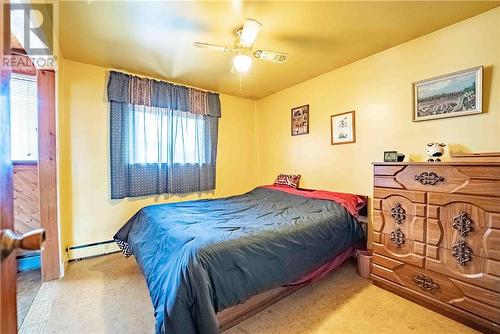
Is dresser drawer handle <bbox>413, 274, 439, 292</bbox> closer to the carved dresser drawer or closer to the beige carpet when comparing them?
the beige carpet

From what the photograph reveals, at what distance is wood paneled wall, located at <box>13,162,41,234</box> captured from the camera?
2588 millimetres

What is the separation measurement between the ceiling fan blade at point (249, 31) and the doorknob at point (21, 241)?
1.85m

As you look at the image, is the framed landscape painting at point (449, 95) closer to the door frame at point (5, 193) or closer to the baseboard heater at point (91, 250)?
the door frame at point (5, 193)

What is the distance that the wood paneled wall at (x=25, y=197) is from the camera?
2.59m

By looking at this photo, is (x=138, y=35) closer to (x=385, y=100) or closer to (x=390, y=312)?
(x=385, y=100)

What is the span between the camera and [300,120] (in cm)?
357

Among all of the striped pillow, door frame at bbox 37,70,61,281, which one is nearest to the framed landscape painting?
the striped pillow

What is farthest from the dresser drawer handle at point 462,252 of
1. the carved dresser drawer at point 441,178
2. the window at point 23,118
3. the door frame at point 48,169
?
the window at point 23,118

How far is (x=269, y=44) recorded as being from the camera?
2385 millimetres

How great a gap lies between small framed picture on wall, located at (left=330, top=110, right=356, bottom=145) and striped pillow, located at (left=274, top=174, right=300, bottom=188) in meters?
0.80

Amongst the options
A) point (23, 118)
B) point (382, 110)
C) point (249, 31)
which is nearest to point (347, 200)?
point (382, 110)

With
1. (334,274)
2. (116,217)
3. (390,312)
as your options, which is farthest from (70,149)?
(390,312)

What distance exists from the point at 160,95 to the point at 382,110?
290 centimetres

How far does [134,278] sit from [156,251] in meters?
0.88
